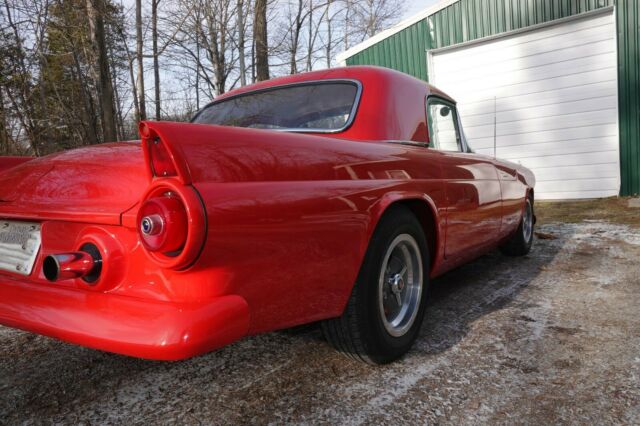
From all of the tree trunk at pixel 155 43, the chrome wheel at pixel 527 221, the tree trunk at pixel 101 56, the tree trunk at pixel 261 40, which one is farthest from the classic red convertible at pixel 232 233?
the tree trunk at pixel 155 43

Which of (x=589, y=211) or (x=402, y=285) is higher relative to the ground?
(x=402, y=285)

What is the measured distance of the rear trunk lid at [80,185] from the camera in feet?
5.01

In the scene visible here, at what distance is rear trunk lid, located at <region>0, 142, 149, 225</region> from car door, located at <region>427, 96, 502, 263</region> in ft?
5.61

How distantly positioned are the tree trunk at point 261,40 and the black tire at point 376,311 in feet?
31.7

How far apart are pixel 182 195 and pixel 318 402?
3.32ft

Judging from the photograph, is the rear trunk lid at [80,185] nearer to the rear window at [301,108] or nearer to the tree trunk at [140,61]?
the rear window at [301,108]

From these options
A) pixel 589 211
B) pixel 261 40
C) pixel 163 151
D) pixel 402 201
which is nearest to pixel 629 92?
pixel 589 211

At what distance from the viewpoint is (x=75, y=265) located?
57.9 inches

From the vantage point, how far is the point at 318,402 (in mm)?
1796

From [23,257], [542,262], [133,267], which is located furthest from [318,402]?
[542,262]

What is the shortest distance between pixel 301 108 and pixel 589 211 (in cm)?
643

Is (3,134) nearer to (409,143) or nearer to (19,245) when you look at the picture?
(19,245)

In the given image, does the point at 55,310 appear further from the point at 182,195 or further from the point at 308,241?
the point at 308,241

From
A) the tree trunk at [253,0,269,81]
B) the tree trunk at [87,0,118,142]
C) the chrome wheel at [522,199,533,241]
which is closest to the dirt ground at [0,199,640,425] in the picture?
the chrome wheel at [522,199,533,241]
